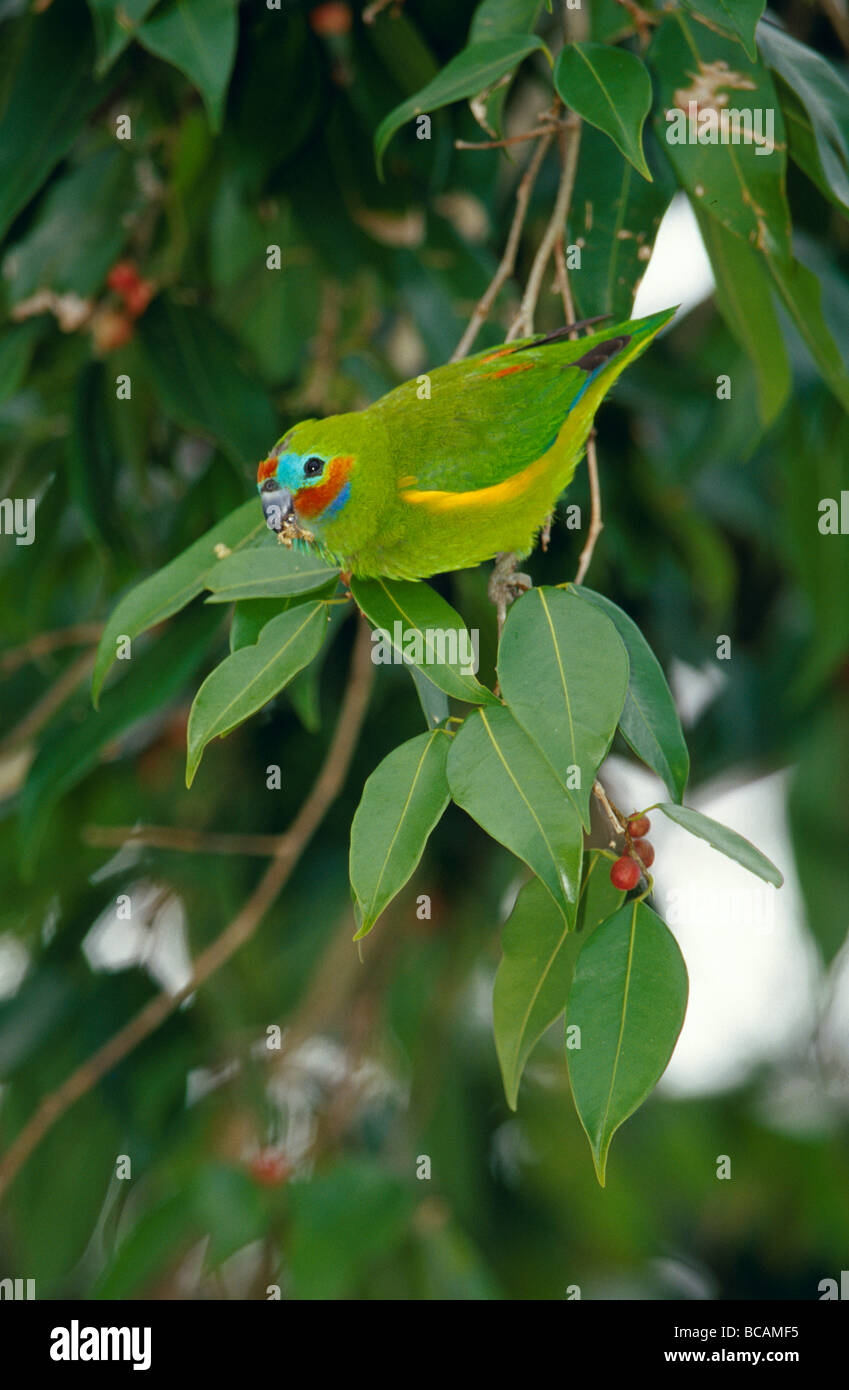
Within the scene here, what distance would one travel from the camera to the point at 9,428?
1649 mm

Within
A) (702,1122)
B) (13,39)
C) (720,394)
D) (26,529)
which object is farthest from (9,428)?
(702,1122)

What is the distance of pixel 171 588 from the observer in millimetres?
832

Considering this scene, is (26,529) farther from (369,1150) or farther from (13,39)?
(369,1150)

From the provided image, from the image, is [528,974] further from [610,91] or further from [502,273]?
[610,91]

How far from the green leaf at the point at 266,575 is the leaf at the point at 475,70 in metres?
0.31

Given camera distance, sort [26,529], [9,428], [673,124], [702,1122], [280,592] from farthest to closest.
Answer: [702,1122] < [9,428] < [26,529] < [673,124] < [280,592]

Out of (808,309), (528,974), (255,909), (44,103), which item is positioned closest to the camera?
(528,974)

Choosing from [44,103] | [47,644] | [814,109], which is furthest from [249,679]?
[47,644]

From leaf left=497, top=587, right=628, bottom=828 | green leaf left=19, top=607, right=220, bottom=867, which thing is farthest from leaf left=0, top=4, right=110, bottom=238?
leaf left=497, top=587, right=628, bottom=828

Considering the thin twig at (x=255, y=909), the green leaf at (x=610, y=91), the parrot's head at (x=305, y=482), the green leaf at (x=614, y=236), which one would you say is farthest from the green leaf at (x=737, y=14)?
the thin twig at (x=255, y=909)

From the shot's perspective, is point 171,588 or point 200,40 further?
point 200,40

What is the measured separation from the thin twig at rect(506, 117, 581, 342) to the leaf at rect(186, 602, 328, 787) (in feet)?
0.86

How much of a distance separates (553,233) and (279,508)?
0.88ft

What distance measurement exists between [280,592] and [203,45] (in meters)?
0.53
